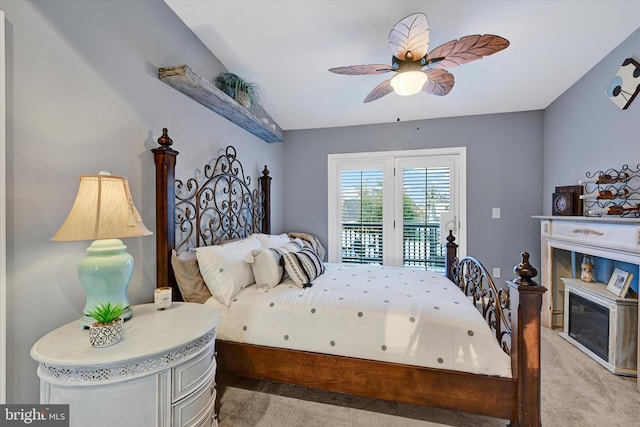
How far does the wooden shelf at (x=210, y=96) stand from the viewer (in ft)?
6.09

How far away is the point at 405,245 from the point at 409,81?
2405 mm

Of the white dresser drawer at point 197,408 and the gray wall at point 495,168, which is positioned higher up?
the gray wall at point 495,168

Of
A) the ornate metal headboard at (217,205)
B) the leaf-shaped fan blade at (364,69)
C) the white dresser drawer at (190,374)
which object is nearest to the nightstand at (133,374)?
the white dresser drawer at (190,374)

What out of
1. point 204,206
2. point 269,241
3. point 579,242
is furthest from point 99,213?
point 579,242

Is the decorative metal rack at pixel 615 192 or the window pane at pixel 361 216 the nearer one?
the decorative metal rack at pixel 615 192

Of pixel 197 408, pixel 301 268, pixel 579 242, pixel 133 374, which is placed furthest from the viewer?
pixel 579 242

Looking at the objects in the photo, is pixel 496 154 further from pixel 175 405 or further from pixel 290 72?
pixel 175 405

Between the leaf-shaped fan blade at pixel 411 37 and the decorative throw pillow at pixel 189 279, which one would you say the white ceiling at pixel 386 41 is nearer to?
the leaf-shaped fan blade at pixel 411 37

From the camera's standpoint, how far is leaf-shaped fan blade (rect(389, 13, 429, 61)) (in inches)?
57.5

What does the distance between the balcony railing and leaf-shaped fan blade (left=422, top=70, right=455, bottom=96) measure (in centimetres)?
195

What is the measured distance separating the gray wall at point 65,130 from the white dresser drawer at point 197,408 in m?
0.68

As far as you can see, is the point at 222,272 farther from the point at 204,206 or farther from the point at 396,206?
the point at 396,206

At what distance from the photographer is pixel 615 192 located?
230 cm

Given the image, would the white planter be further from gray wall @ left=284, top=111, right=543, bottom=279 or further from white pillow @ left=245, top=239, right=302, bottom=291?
gray wall @ left=284, top=111, right=543, bottom=279
